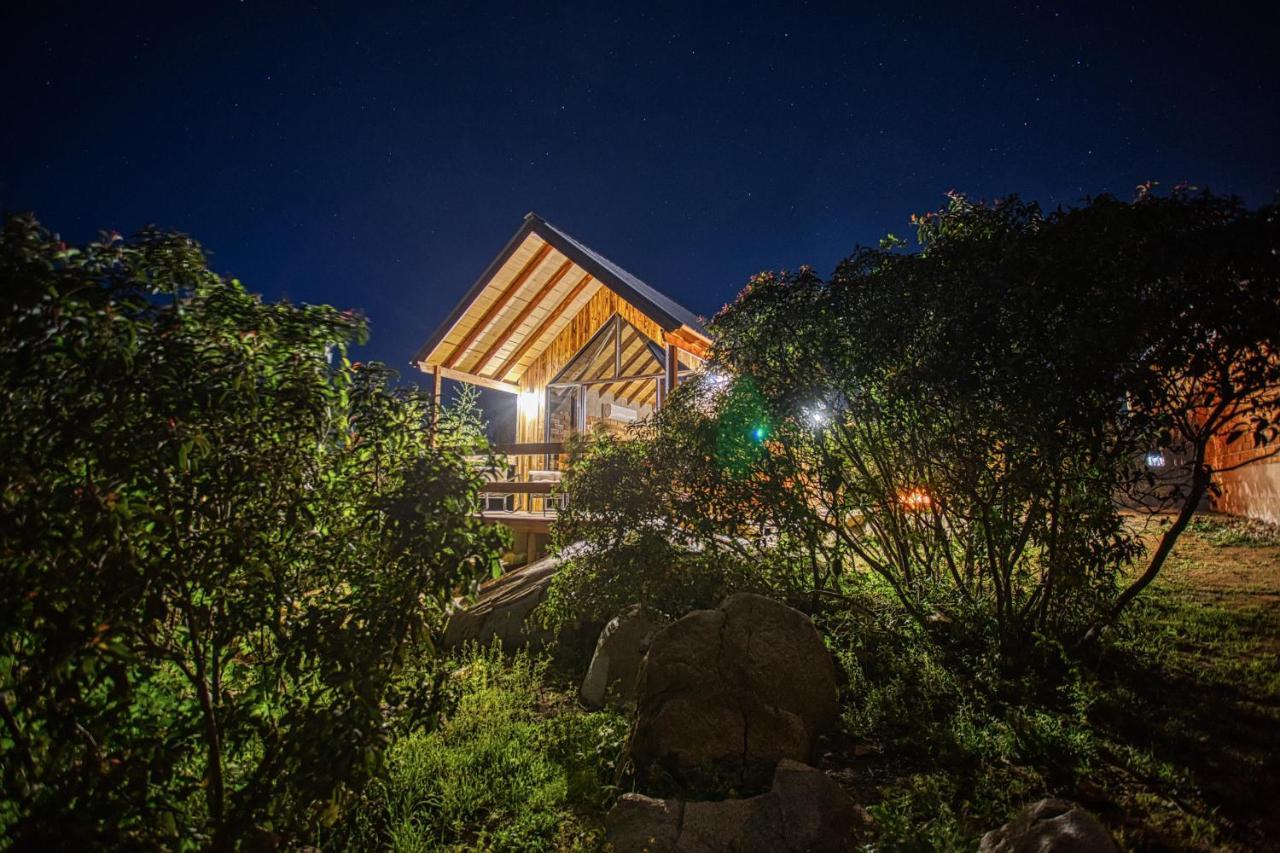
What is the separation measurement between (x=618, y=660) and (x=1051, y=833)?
12.3ft

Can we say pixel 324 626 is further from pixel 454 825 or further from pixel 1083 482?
pixel 1083 482

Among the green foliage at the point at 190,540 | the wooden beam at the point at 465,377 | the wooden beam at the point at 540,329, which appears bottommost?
the green foliage at the point at 190,540

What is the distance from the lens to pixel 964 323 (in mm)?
4465

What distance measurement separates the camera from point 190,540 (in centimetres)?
228

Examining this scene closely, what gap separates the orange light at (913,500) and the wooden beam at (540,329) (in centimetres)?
1150

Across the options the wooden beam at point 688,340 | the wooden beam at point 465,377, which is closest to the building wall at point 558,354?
the wooden beam at point 465,377

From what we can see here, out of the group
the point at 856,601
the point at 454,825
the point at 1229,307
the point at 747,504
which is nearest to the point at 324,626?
the point at 454,825

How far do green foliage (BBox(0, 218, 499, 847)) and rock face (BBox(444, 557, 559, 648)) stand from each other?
396 cm

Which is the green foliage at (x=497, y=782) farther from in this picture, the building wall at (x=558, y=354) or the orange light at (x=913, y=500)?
the building wall at (x=558, y=354)

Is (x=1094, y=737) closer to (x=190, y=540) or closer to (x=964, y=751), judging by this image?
(x=964, y=751)

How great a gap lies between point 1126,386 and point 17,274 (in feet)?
18.8

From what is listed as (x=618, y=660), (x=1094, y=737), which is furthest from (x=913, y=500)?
(x=618, y=660)

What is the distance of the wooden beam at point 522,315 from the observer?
1502 centimetres

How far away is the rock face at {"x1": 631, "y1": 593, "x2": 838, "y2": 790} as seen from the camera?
3.93 meters
